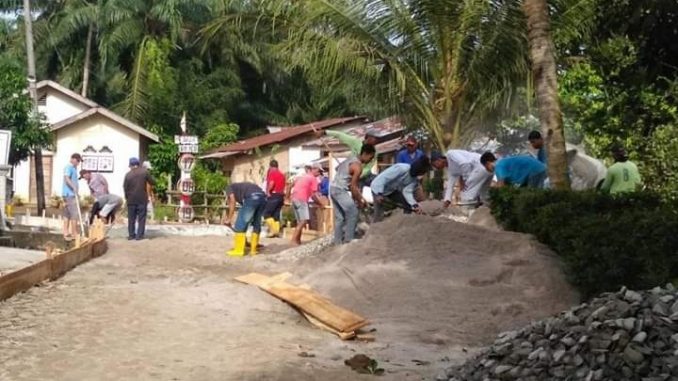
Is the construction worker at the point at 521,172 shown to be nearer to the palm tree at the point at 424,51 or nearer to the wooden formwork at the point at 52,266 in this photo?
the palm tree at the point at 424,51

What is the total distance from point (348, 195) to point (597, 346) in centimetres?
789

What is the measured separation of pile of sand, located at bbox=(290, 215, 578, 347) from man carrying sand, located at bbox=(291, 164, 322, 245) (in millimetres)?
5259

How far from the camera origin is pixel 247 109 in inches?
1892

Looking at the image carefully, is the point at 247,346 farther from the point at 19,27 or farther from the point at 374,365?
the point at 19,27

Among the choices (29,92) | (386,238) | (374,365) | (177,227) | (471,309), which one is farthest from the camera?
(29,92)

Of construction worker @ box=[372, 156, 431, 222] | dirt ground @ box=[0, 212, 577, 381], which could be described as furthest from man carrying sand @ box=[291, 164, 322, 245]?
dirt ground @ box=[0, 212, 577, 381]

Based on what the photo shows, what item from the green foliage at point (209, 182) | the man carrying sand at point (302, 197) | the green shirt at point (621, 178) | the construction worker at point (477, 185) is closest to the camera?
the green shirt at point (621, 178)

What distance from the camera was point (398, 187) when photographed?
13453 mm

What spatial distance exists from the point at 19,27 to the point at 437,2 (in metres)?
33.2

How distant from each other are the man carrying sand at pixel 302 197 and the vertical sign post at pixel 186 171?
245 inches

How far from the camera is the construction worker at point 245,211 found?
14.9 metres

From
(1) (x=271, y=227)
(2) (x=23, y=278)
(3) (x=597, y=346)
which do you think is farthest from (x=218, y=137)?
(3) (x=597, y=346)

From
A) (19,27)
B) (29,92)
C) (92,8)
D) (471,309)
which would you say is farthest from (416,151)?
(19,27)

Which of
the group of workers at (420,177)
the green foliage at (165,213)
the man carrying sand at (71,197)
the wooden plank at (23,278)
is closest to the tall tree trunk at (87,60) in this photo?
the green foliage at (165,213)
